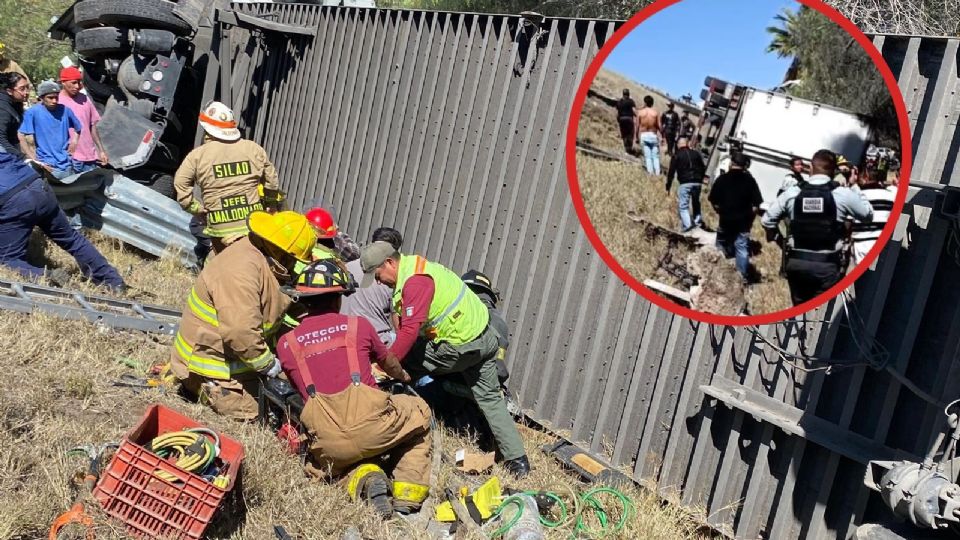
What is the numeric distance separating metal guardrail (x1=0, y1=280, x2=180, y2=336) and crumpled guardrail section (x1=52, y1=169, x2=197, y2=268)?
177 cm

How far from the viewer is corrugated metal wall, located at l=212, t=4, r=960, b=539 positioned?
4133mm

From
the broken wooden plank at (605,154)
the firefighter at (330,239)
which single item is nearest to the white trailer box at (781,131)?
the broken wooden plank at (605,154)

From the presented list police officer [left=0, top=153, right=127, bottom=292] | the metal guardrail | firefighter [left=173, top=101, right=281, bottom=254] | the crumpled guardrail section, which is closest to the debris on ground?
the metal guardrail

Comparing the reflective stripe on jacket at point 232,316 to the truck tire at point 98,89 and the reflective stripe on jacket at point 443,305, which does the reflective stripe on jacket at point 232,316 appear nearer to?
the reflective stripe on jacket at point 443,305

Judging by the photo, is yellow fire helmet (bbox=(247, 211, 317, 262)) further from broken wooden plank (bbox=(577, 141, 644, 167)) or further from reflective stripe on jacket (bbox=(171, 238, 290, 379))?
broken wooden plank (bbox=(577, 141, 644, 167))

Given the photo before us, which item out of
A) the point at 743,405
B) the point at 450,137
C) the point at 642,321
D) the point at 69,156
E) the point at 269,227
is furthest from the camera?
the point at 69,156

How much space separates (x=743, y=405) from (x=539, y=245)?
205 centimetres

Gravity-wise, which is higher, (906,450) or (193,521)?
(906,450)

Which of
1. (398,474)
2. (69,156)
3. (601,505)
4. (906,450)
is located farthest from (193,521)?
(69,156)

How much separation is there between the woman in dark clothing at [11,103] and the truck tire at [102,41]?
5.82 feet

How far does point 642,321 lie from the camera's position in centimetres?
560

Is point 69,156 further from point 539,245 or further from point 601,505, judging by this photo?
point 601,505

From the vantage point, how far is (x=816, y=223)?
2.24 metres

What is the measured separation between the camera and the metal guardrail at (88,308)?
623 cm
